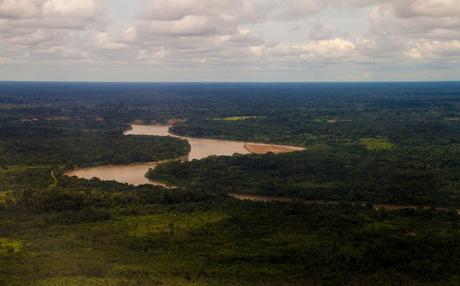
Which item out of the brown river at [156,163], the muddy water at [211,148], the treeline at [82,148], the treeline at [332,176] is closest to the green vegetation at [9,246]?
the treeline at [332,176]

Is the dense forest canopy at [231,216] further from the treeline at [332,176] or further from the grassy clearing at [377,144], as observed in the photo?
the grassy clearing at [377,144]

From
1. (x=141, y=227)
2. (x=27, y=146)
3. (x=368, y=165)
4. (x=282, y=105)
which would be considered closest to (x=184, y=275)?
(x=141, y=227)

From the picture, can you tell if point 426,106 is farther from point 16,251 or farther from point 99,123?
point 16,251

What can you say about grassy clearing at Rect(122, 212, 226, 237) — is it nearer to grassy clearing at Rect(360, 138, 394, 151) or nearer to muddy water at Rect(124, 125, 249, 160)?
muddy water at Rect(124, 125, 249, 160)

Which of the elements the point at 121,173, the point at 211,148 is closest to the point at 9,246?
the point at 121,173

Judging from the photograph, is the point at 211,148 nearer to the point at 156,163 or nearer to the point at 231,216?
the point at 156,163

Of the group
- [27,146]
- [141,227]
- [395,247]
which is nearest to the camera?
[395,247]
